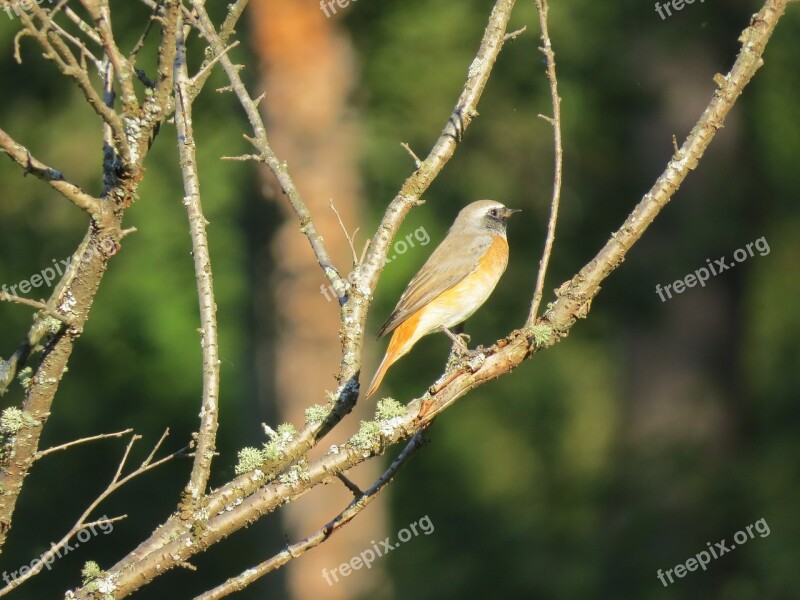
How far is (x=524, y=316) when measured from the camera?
9.69 meters

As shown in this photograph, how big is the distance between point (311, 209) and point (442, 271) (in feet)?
5.83

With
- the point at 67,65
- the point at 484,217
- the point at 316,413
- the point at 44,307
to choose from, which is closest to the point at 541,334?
the point at 316,413

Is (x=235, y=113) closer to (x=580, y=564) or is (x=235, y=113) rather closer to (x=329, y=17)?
(x=329, y=17)

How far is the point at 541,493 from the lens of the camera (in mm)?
9891

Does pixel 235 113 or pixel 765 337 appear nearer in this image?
pixel 235 113

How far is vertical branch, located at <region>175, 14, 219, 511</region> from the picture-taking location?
115 inches

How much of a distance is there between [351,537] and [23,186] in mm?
5379

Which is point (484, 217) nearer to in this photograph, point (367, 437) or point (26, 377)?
point (367, 437)

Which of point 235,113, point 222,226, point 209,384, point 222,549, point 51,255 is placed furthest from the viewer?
point 222,549

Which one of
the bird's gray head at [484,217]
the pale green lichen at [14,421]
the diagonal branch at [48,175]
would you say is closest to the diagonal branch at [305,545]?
the pale green lichen at [14,421]

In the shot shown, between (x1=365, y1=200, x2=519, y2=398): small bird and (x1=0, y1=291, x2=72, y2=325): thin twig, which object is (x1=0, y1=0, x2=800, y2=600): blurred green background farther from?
(x1=0, y1=291, x2=72, y2=325): thin twig

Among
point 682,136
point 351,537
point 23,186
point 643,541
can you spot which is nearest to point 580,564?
point 643,541

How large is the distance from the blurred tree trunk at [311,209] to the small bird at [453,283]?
1.28 meters

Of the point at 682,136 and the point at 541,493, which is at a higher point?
the point at 682,136
